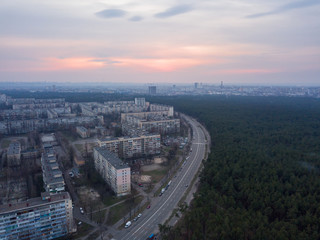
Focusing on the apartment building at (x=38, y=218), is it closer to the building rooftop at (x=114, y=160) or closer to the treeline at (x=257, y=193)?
the building rooftop at (x=114, y=160)

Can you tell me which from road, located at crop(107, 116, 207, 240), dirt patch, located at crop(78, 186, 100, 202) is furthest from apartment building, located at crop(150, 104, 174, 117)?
dirt patch, located at crop(78, 186, 100, 202)

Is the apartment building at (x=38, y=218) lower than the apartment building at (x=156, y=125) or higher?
lower

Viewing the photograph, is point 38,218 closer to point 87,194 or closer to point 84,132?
point 87,194

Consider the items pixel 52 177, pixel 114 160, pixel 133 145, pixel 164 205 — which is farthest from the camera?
pixel 133 145

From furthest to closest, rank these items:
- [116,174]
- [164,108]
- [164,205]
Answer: [164,108], [116,174], [164,205]

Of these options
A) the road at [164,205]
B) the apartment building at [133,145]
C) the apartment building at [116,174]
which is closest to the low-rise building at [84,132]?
the apartment building at [133,145]

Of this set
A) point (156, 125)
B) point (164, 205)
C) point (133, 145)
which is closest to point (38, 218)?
point (164, 205)
